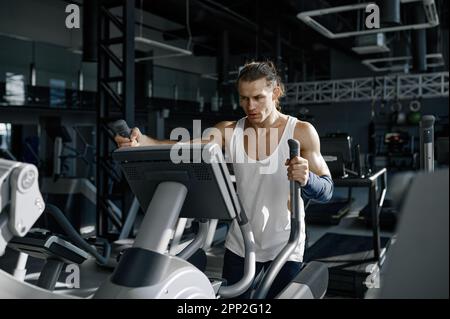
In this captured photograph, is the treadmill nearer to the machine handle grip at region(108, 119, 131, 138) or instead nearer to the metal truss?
the machine handle grip at region(108, 119, 131, 138)

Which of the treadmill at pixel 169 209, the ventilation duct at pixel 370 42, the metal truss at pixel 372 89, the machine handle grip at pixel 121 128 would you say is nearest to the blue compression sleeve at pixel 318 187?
the treadmill at pixel 169 209

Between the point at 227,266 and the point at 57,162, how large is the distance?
415cm

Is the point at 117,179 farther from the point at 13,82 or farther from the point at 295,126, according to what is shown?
the point at 13,82

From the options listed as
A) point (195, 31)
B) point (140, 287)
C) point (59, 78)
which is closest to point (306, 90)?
point (195, 31)

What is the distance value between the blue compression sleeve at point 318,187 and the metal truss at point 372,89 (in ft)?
33.2

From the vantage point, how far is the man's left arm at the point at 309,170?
1274 millimetres

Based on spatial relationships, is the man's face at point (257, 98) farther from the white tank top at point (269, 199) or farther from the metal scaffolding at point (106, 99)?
the metal scaffolding at point (106, 99)

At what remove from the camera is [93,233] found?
206 inches

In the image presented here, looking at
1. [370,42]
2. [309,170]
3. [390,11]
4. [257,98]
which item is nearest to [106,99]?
[390,11]

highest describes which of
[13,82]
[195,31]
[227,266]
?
[195,31]

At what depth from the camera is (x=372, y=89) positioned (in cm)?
1130

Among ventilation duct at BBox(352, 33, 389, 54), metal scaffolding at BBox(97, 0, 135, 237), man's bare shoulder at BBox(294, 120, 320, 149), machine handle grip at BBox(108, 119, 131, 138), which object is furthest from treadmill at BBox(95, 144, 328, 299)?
ventilation duct at BBox(352, 33, 389, 54)

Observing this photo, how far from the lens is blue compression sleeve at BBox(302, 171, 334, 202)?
4.41ft

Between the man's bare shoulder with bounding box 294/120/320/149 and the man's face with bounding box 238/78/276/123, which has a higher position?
the man's face with bounding box 238/78/276/123
